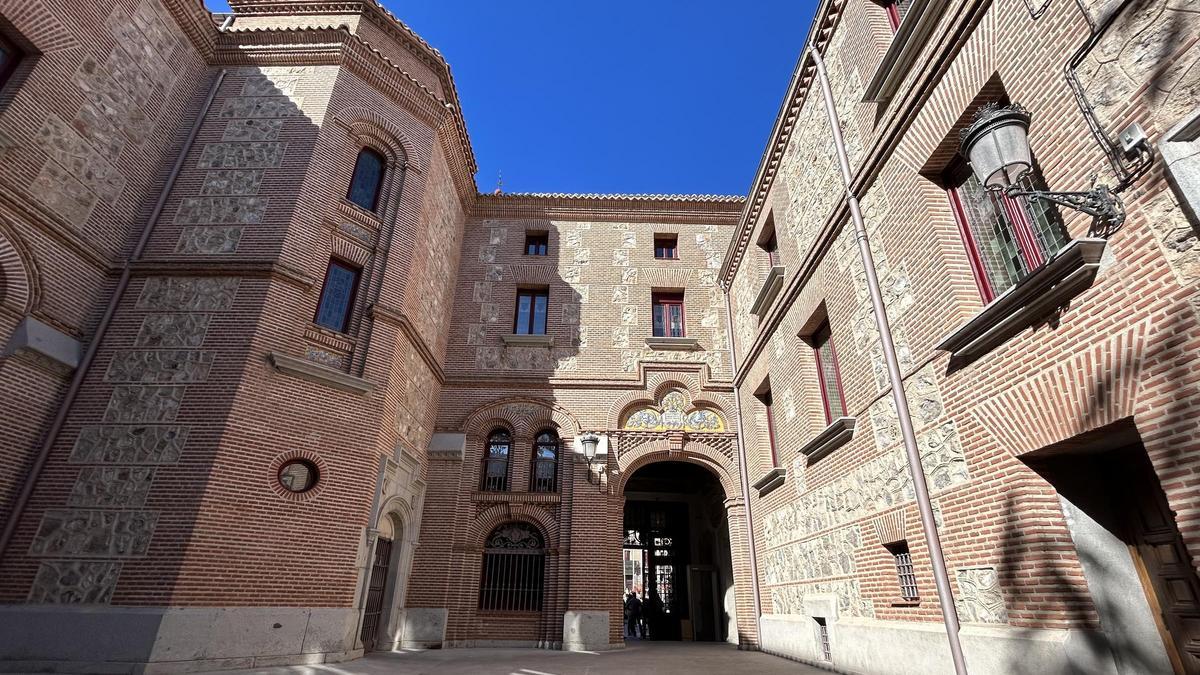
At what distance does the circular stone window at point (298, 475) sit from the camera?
867cm

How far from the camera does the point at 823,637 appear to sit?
7934 mm

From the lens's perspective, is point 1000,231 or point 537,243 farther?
point 537,243

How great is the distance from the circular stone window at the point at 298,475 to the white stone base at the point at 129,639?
1.81 meters

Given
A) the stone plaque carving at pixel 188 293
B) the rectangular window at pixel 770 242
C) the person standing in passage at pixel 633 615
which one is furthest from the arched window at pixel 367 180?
the person standing in passage at pixel 633 615

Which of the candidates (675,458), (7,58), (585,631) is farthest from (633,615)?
(7,58)

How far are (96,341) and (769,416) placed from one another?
40.6 feet

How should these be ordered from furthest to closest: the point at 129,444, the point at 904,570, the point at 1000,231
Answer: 1. the point at 129,444
2. the point at 904,570
3. the point at 1000,231

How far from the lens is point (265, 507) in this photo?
8281 mm

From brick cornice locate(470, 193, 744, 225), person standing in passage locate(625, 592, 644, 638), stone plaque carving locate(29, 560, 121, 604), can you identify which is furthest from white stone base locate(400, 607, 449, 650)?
brick cornice locate(470, 193, 744, 225)

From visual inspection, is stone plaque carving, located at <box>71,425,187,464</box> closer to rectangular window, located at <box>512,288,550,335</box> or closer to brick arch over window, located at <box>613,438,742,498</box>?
rectangular window, located at <box>512,288,550,335</box>

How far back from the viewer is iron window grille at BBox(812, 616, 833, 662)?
7805 mm

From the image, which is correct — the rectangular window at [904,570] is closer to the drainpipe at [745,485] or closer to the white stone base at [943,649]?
the white stone base at [943,649]

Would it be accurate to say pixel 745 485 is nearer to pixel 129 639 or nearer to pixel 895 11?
pixel 895 11

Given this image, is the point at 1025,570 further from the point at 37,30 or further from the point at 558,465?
the point at 37,30
